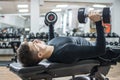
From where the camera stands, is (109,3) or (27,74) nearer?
(27,74)

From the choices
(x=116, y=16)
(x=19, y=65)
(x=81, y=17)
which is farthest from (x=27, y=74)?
(x=116, y=16)

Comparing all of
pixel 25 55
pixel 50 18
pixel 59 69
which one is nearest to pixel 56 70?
pixel 59 69

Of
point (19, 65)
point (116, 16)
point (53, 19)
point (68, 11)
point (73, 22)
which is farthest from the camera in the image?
point (68, 11)

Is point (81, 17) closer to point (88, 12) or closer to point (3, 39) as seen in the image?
point (88, 12)

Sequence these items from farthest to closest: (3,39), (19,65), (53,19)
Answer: (3,39), (53,19), (19,65)

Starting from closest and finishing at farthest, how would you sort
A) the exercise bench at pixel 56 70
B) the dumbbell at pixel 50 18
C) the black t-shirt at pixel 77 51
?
the exercise bench at pixel 56 70 → the black t-shirt at pixel 77 51 → the dumbbell at pixel 50 18

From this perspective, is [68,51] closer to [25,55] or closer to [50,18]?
[25,55]

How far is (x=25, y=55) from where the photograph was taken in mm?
1696

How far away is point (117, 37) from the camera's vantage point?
745cm

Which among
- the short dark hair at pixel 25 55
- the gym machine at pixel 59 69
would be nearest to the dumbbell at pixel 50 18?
the gym machine at pixel 59 69

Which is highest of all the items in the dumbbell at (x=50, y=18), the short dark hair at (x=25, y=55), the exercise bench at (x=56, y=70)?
the dumbbell at (x=50, y=18)

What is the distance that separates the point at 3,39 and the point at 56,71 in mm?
5892

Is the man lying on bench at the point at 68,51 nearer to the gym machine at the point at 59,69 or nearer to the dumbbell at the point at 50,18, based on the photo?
the gym machine at the point at 59,69

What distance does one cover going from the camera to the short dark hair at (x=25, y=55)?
66.6 inches
